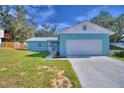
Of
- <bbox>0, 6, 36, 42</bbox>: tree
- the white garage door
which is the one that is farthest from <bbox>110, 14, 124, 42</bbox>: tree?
the white garage door

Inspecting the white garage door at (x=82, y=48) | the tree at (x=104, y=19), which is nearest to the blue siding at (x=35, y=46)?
the tree at (x=104, y=19)

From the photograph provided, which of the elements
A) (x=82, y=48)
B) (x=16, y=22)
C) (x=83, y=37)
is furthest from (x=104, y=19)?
(x=82, y=48)

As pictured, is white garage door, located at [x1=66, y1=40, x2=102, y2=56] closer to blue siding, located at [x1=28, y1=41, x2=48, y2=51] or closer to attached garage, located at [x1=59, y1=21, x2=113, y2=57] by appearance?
attached garage, located at [x1=59, y1=21, x2=113, y2=57]

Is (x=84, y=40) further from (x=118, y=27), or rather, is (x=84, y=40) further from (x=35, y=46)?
(x=118, y=27)

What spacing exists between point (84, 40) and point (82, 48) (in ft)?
2.55

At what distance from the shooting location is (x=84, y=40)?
71.9 ft

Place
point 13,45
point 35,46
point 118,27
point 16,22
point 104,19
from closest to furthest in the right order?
1. point 35,46
2. point 13,45
3. point 118,27
4. point 16,22
5. point 104,19

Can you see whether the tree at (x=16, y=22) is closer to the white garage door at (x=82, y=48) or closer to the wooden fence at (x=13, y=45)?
the wooden fence at (x=13, y=45)

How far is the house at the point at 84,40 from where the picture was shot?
21.7 metres

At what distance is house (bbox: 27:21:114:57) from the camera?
71.2 feet

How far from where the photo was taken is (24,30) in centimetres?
4459

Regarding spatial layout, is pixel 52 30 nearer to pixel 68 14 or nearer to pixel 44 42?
pixel 44 42

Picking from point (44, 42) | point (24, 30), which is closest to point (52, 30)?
point (24, 30)
